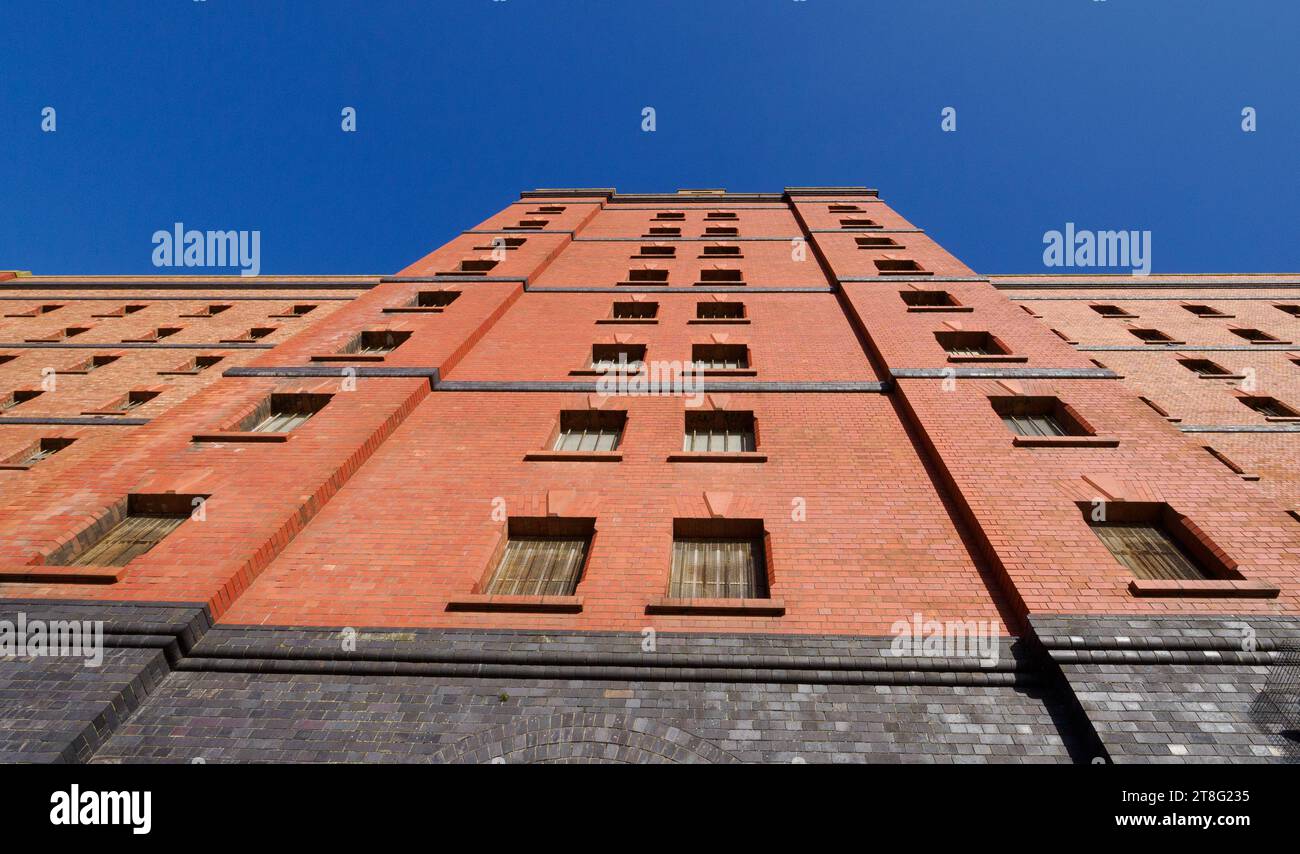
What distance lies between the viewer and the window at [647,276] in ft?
63.0

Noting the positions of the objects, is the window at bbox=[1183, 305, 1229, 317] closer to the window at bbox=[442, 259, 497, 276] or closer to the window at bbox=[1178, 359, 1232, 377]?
the window at bbox=[1178, 359, 1232, 377]

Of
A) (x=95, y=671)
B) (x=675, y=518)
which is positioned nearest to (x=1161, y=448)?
(x=675, y=518)

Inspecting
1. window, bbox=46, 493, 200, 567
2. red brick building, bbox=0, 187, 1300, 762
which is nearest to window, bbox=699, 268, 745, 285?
red brick building, bbox=0, 187, 1300, 762

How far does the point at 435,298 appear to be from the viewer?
17.2 meters

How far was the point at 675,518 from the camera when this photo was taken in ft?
28.5

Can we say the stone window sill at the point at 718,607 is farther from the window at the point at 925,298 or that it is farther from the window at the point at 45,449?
the window at the point at 45,449

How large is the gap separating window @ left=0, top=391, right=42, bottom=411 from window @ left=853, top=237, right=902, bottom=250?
29.8 metres

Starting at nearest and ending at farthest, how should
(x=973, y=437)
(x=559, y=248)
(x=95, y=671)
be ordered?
(x=95, y=671) → (x=973, y=437) → (x=559, y=248)

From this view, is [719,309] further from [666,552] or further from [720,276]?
[666,552]

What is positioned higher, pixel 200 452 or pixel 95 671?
Result: pixel 200 452

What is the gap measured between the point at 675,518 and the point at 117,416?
1893cm

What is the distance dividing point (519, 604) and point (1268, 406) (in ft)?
77.8
